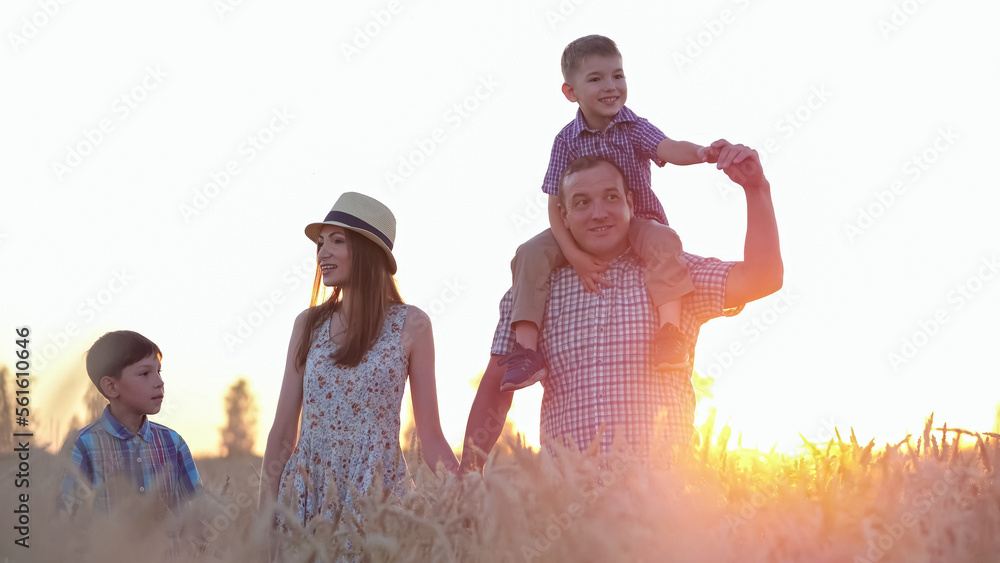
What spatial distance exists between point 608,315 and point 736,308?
2.03 ft

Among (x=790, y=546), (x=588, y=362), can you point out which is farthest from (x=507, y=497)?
(x=588, y=362)

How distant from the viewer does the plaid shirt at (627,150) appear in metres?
4.80

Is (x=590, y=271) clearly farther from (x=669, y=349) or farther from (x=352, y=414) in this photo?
(x=352, y=414)

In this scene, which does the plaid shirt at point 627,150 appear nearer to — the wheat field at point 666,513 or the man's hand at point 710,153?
the man's hand at point 710,153

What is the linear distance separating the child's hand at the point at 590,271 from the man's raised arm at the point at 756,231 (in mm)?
643

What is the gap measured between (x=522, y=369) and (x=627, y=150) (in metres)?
1.56

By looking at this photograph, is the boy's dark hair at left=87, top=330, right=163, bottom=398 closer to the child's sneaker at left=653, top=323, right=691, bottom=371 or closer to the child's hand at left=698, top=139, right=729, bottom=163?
the child's sneaker at left=653, top=323, right=691, bottom=371

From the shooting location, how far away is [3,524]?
1.03 meters

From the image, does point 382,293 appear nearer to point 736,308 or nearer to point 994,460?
point 736,308

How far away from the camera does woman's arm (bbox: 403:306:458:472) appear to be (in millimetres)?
4668

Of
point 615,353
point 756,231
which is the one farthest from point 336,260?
point 756,231

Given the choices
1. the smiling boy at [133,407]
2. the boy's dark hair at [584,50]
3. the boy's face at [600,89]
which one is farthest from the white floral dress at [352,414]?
the boy's dark hair at [584,50]

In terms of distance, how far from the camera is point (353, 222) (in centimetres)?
504

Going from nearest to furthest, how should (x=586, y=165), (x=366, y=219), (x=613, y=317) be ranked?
(x=613, y=317) < (x=586, y=165) < (x=366, y=219)
